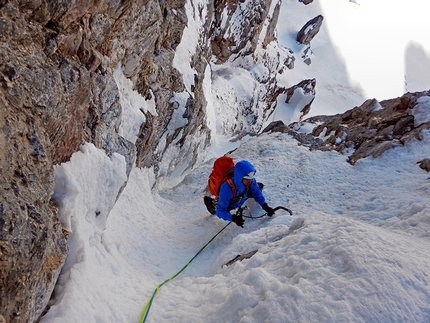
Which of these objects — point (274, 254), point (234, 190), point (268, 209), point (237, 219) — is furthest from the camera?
point (268, 209)

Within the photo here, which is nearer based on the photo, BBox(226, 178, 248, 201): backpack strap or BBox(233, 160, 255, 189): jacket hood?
BBox(233, 160, 255, 189): jacket hood

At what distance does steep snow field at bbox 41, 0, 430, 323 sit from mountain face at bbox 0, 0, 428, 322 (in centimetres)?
48

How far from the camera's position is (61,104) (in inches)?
183

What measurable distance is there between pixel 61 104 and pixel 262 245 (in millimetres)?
4448

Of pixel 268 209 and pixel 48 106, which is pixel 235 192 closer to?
pixel 268 209

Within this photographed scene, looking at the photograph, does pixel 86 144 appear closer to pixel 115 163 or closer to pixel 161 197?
pixel 115 163

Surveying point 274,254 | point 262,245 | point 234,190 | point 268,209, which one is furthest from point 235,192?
point 274,254

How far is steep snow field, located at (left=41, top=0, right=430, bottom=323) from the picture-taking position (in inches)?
152

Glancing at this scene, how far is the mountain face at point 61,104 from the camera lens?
3.30m

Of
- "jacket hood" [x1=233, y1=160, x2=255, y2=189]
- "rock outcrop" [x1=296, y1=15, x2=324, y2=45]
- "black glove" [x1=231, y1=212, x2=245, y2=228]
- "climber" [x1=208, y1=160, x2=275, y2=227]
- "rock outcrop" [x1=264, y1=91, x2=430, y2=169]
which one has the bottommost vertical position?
"black glove" [x1=231, y1=212, x2=245, y2=228]

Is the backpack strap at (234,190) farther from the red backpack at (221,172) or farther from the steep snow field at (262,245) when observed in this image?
the steep snow field at (262,245)

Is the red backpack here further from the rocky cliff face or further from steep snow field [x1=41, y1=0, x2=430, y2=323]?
the rocky cliff face

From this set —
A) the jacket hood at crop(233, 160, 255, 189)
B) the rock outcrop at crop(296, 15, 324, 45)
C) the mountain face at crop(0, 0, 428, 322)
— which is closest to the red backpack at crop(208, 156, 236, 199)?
the jacket hood at crop(233, 160, 255, 189)

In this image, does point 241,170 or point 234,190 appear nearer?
point 241,170
